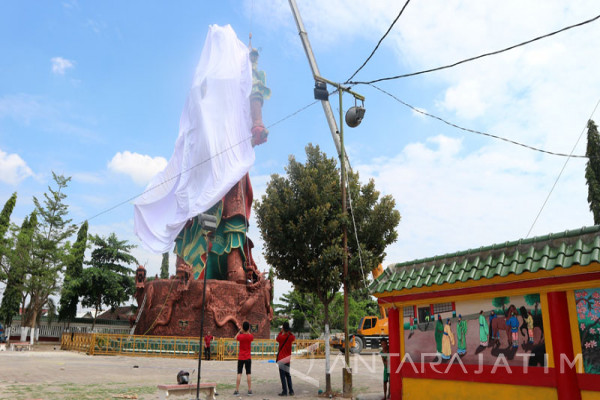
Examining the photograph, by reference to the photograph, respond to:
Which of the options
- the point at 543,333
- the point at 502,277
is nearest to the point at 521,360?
the point at 543,333

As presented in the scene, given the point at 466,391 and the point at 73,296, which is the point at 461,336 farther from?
the point at 73,296

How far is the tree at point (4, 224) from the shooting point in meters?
34.9

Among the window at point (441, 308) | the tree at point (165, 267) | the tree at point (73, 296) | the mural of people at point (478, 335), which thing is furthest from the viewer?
the tree at point (165, 267)

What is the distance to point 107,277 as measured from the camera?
143 feet

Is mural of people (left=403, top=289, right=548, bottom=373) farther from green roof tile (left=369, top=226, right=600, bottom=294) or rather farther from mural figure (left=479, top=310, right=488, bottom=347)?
green roof tile (left=369, top=226, right=600, bottom=294)

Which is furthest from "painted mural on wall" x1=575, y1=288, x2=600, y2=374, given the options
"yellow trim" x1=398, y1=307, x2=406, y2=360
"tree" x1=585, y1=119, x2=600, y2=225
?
"tree" x1=585, y1=119, x2=600, y2=225

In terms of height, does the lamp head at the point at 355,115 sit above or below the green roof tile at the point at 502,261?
above

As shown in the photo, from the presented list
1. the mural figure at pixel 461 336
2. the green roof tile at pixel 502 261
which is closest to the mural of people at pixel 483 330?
the mural figure at pixel 461 336

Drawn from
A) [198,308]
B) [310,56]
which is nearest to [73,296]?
[198,308]

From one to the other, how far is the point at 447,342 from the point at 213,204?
22274 mm

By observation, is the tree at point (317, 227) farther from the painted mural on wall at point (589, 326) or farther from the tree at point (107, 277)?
the tree at point (107, 277)

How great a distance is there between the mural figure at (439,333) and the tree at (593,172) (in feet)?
88.9

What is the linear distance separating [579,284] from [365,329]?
24847 millimetres

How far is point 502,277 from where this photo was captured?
7000mm
